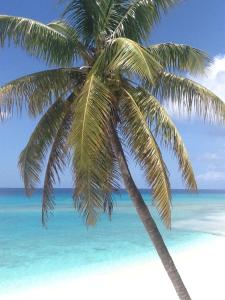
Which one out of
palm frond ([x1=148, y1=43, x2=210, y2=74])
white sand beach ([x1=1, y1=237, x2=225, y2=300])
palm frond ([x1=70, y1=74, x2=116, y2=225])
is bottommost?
white sand beach ([x1=1, y1=237, x2=225, y2=300])

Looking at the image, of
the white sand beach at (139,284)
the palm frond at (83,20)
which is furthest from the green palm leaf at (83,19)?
the white sand beach at (139,284)

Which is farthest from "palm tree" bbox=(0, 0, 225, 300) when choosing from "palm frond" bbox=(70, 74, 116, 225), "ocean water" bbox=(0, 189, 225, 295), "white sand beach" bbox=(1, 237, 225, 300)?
"ocean water" bbox=(0, 189, 225, 295)

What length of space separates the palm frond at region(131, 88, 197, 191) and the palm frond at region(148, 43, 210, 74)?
2.98 ft

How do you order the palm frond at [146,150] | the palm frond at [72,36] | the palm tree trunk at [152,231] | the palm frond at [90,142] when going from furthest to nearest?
the palm frond at [72,36], the palm tree trunk at [152,231], the palm frond at [146,150], the palm frond at [90,142]

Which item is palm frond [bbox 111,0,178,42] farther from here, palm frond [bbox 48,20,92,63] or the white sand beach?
the white sand beach

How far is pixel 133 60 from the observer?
585 centimetres

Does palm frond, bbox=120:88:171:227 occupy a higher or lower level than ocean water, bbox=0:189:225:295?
higher

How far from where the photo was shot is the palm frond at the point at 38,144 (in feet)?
24.0

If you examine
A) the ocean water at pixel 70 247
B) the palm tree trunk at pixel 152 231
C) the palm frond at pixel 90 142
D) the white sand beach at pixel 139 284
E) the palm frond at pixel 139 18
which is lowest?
the ocean water at pixel 70 247

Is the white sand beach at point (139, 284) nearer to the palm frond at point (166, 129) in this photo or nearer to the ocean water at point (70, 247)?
the ocean water at point (70, 247)

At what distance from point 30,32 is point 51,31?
31 centimetres

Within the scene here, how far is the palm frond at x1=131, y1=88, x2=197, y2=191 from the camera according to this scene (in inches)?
264

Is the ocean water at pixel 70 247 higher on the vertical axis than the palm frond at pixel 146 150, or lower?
lower

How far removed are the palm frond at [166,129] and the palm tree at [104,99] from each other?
0.05 feet
